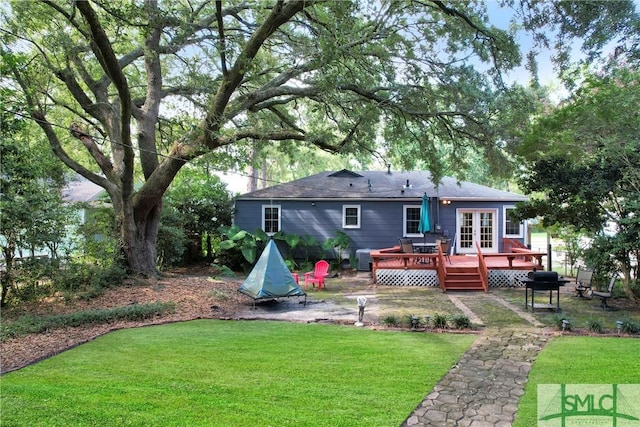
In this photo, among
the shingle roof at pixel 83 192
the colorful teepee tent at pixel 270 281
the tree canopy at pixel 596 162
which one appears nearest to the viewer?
the tree canopy at pixel 596 162

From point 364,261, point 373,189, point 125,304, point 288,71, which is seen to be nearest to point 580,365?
point 125,304

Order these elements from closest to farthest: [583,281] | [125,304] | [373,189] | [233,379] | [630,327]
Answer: [233,379], [630,327], [125,304], [583,281], [373,189]

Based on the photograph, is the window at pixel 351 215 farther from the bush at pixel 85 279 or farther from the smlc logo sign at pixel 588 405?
the smlc logo sign at pixel 588 405

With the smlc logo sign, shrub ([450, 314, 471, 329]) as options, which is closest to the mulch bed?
shrub ([450, 314, 471, 329])

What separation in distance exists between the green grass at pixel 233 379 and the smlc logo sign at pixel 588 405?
113 centimetres

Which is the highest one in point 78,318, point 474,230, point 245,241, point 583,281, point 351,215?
point 351,215

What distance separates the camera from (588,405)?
4043mm

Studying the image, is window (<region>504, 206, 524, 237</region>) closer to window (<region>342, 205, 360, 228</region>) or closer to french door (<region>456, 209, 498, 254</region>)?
french door (<region>456, 209, 498, 254</region>)

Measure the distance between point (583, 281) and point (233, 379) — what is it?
9.16 m

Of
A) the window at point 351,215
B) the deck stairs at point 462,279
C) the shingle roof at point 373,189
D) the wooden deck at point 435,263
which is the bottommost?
the deck stairs at point 462,279

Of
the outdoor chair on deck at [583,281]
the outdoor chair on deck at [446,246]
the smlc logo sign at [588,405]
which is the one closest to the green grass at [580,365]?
the smlc logo sign at [588,405]

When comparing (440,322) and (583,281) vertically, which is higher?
(583,281)

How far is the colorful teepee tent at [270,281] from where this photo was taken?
9.37 meters

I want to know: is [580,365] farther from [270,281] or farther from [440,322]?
[270,281]
